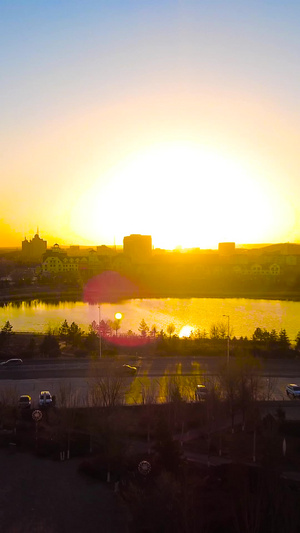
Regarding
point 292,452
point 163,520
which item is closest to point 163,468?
point 163,520

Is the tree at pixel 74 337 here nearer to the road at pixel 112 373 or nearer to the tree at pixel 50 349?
the tree at pixel 50 349

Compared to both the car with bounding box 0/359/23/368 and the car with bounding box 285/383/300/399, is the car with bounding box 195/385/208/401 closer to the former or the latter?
the car with bounding box 285/383/300/399

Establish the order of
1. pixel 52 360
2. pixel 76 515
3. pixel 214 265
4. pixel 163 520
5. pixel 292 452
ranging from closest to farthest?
1. pixel 163 520
2. pixel 76 515
3. pixel 292 452
4. pixel 52 360
5. pixel 214 265

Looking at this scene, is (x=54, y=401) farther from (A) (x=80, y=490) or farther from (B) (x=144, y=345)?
→ (B) (x=144, y=345)

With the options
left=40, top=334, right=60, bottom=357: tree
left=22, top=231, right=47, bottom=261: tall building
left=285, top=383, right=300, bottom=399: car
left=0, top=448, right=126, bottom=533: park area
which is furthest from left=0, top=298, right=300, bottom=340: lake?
left=22, top=231, right=47, bottom=261: tall building

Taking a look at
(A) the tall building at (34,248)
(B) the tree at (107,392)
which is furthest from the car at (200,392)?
(A) the tall building at (34,248)

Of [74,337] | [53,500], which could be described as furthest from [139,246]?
[53,500]

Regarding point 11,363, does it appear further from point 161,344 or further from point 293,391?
point 293,391
